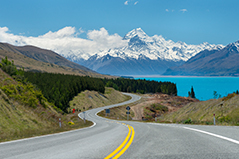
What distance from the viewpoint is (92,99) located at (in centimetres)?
9700

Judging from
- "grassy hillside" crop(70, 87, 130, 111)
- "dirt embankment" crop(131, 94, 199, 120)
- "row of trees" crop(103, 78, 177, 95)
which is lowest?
"dirt embankment" crop(131, 94, 199, 120)

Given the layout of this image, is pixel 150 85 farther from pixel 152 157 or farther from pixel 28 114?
pixel 152 157

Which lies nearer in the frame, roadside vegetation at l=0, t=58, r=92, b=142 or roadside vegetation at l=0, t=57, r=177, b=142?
roadside vegetation at l=0, t=58, r=92, b=142

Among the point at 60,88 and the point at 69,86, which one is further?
the point at 69,86

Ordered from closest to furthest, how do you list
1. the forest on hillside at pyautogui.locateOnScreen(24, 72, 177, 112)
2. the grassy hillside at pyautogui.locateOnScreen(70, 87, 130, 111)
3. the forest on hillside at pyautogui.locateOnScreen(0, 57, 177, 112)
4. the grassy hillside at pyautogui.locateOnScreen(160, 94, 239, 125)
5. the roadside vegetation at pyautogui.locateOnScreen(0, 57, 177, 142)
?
the roadside vegetation at pyautogui.locateOnScreen(0, 57, 177, 142) → the grassy hillside at pyautogui.locateOnScreen(160, 94, 239, 125) → the forest on hillside at pyautogui.locateOnScreen(0, 57, 177, 112) → the forest on hillside at pyautogui.locateOnScreen(24, 72, 177, 112) → the grassy hillside at pyautogui.locateOnScreen(70, 87, 130, 111)

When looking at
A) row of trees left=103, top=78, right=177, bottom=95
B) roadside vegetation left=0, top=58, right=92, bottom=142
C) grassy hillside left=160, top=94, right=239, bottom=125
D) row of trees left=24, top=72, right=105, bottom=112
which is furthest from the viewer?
row of trees left=103, top=78, right=177, bottom=95

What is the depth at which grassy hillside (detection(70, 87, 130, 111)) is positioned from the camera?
281ft

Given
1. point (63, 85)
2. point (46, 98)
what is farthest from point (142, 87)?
point (46, 98)

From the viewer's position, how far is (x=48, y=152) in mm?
6984

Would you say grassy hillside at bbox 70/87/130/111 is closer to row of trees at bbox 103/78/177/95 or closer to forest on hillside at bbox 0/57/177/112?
forest on hillside at bbox 0/57/177/112

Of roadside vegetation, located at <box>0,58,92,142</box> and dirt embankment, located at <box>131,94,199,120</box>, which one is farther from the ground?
roadside vegetation, located at <box>0,58,92,142</box>

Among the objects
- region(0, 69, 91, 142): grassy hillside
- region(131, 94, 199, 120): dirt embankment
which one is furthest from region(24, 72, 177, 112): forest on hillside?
region(0, 69, 91, 142): grassy hillside

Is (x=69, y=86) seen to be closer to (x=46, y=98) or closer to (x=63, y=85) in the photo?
(x=63, y=85)

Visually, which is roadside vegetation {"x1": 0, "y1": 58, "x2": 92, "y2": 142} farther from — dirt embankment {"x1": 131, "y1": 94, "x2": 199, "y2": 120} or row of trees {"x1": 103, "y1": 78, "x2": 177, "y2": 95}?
row of trees {"x1": 103, "y1": 78, "x2": 177, "y2": 95}
